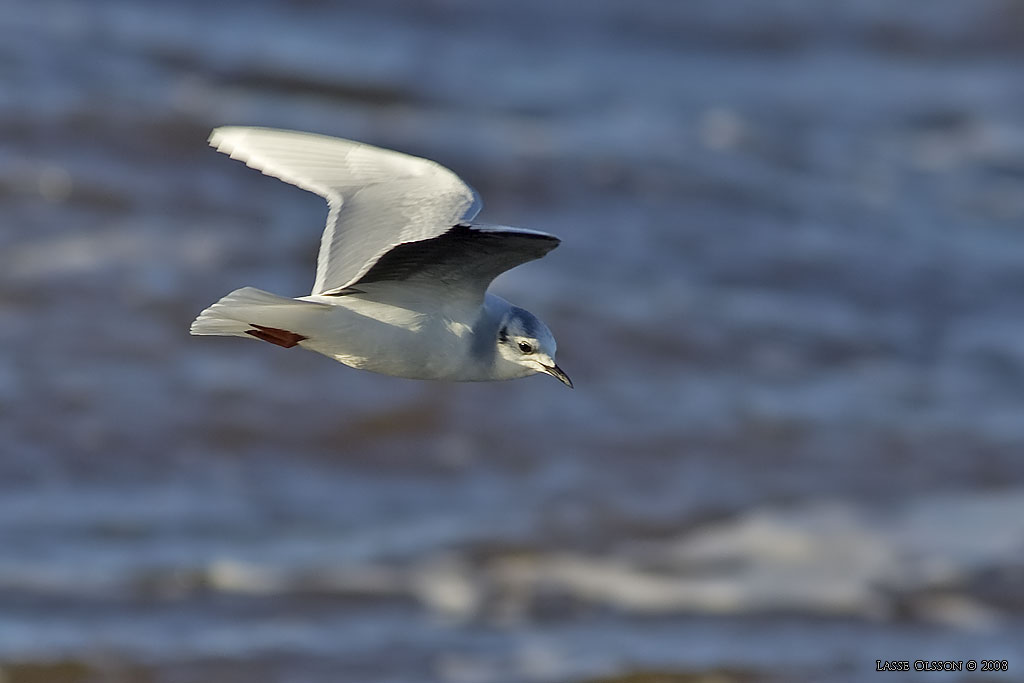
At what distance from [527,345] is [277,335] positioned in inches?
28.1

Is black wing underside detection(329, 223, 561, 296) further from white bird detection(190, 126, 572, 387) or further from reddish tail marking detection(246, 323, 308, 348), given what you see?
reddish tail marking detection(246, 323, 308, 348)

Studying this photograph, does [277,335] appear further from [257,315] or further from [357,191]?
[357,191]

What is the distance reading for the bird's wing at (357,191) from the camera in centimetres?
433

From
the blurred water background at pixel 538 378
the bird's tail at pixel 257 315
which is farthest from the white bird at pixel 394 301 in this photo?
the blurred water background at pixel 538 378

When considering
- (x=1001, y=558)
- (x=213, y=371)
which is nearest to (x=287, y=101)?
(x=213, y=371)

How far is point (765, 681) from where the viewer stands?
8164 mm

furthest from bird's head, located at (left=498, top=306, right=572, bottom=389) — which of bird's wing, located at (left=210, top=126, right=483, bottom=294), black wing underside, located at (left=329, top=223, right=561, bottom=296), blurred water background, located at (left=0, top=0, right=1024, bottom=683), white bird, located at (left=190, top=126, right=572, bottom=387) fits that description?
blurred water background, located at (left=0, top=0, right=1024, bottom=683)

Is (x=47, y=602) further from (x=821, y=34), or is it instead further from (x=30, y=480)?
(x=821, y=34)

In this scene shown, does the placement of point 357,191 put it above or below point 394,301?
above

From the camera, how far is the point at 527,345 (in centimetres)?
456

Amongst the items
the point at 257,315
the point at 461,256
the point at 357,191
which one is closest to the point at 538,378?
the point at 357,191

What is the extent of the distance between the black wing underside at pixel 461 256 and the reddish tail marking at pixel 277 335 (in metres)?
0.21

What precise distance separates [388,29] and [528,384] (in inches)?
233

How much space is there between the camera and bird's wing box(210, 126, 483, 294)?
4.33 m
